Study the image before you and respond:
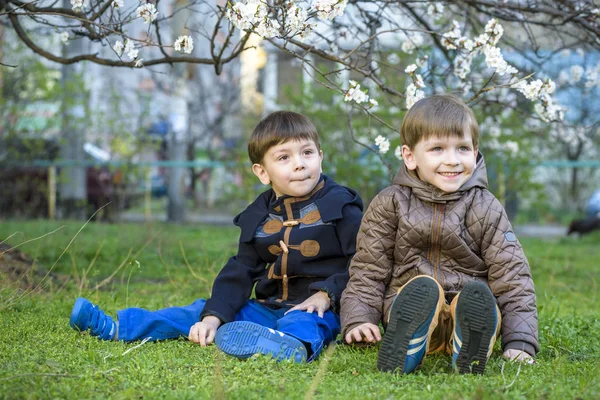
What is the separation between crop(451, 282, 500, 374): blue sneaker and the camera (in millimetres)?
2502

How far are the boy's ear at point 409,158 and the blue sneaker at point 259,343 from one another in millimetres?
837

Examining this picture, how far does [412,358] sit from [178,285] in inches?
105

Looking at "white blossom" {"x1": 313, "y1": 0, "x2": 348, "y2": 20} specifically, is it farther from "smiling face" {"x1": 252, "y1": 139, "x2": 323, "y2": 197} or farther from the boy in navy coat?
"smiling face" {"x1": 252, "y1": 139, "x2": 323, "y2": 197}

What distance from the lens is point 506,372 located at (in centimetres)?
261

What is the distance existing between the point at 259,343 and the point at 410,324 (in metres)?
0.61

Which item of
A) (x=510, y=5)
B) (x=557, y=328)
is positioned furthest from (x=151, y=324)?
(x=510, y=5)

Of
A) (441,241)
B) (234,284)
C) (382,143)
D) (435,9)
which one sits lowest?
(234,284)

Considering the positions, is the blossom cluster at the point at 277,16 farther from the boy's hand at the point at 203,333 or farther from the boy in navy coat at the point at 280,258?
the boy's hand at the point at 203,333

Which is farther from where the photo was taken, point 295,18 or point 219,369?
point 295,18

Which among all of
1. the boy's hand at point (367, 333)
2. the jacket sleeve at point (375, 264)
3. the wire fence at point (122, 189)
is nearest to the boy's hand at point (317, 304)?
the jacket sleeve at point (375, 264)

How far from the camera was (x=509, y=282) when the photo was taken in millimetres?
2889

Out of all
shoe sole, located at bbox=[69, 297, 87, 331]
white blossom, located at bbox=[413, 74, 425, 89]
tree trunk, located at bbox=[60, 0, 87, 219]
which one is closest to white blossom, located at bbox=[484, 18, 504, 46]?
white blossom, located at bbox=[413, 74, 425, 89]

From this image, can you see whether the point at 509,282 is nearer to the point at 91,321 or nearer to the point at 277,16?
the point at 277,16

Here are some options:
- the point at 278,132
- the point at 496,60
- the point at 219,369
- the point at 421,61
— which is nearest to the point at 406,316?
the point at 219,369
